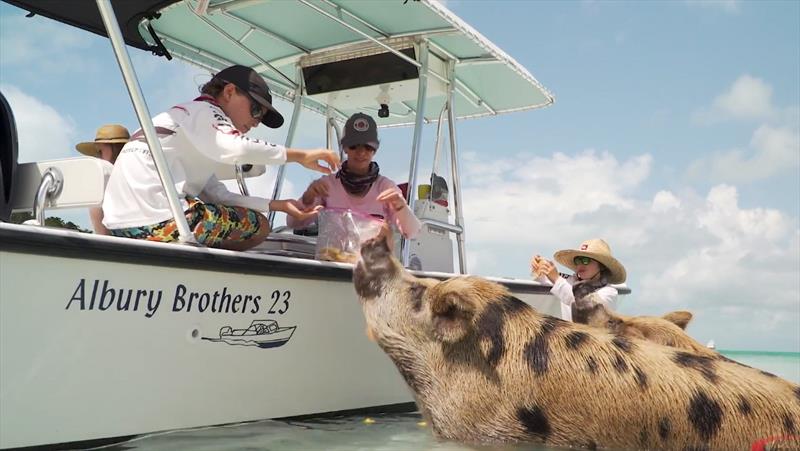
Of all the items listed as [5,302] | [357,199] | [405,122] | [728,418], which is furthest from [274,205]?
[405,122]

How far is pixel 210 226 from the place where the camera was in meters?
4.02

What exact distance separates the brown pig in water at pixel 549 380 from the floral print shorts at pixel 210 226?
0.92 meters

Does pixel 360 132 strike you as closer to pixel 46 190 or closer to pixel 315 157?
pixel 315 157

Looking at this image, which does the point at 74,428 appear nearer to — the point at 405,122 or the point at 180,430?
the point at 180,430

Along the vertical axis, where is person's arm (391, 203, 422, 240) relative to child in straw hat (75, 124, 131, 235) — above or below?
below

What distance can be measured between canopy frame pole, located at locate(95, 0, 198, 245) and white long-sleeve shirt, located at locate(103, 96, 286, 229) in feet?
0.69

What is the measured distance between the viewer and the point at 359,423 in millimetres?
4379

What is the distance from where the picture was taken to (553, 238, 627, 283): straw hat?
5.27m

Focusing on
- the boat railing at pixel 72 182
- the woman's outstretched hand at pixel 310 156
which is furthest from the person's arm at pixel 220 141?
the boat railing at pixel 72 182

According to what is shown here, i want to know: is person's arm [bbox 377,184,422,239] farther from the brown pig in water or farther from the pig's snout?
the brown pig in water

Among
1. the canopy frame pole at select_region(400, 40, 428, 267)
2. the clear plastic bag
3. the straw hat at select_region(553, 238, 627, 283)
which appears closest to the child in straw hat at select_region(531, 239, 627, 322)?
the straw hat at select_region(553, 238, 627, 283)

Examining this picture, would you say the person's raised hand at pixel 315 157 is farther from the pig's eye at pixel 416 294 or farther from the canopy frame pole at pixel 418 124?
the canopy frame pole at pixel 418 124

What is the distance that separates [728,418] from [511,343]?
1.01 meters

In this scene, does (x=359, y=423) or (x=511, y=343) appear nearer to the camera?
(x=511, y=343)
